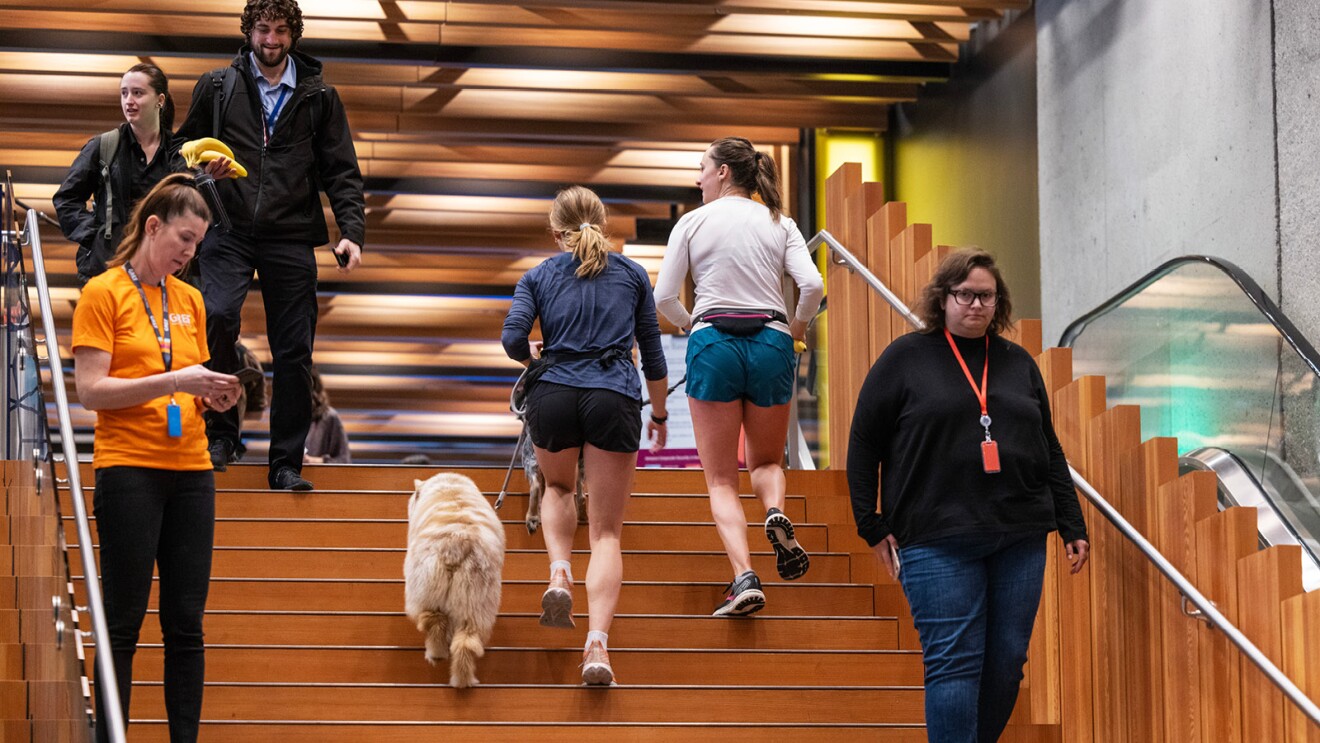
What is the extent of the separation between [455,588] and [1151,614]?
2.31 m

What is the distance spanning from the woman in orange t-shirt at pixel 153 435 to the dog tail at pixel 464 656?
3.57 feet

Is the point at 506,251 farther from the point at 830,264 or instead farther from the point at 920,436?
the point at 920,436

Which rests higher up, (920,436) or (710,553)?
(920,436)

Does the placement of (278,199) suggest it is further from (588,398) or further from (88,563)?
(88,563)

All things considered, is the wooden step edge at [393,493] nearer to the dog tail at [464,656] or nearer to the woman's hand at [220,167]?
the woman's hand at [220,167]

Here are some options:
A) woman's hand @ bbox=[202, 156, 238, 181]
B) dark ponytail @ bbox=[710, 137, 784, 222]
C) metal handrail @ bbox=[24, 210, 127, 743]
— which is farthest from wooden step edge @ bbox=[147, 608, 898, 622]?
woman's hand @ bbox=[202, 156, 238, 181]

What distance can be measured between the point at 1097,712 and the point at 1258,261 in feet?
11.0

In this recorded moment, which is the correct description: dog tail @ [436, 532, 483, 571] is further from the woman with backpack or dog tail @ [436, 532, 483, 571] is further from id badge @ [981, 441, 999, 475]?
the woman with backpack

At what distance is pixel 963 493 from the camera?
462cm

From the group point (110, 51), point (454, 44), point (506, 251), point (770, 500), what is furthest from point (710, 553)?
point (506, 251)

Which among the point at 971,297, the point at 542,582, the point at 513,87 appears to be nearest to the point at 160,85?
the point at 542,582

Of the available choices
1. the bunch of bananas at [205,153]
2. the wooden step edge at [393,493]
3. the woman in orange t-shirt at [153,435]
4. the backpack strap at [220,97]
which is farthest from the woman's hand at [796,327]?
the woman in orange t-shirt at [153,435]

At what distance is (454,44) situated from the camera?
39.3 ft

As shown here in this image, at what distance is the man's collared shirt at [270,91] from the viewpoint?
22.9ft
